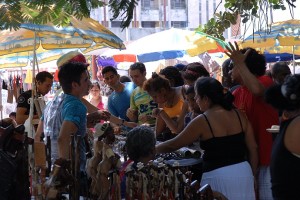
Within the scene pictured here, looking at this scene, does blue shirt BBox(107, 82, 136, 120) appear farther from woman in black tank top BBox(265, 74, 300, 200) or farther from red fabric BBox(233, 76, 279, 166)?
woman in black tank top BBox(265, 74, 300, 200)

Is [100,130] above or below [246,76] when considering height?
below

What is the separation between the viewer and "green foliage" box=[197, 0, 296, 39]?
4627mm

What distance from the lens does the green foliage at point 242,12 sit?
4.63 m

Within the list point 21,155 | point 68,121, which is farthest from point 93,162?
point 68,121

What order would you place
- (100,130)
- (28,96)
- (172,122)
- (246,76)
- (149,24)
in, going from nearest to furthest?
(100,130), (246,76), (172,122), (28,96), (149,24)

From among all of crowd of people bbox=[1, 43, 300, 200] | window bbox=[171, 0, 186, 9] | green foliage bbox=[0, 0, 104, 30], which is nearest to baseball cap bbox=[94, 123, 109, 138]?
crowd of people bbox=[1, 43, 300, 200]

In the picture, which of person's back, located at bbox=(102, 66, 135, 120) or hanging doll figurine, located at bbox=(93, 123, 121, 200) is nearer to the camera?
hanging doll figurine, located at bbox=(93, 123, 121, 200)

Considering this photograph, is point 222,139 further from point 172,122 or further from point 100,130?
point 172,122

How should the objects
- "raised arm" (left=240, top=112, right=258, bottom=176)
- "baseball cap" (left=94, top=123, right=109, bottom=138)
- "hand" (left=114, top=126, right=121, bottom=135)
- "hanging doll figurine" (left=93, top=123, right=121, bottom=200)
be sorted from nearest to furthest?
1. "hanging doll figurine" (left=93, top=123, right=121, bottom=200)
2. "baseball cap" (left=94, top=123, right=109, bottom=138)
3. "raised arm" (left=240, top=112, right=258, bottom=176)
4. "hand" (left=114, top=126, right=121, bottom=135)

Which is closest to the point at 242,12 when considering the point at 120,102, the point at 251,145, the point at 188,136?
the point at 251,145

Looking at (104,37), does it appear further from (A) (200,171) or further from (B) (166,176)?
(B) (166,176)

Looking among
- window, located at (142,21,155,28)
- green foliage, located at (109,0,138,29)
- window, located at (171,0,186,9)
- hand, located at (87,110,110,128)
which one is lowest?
hand, located at (87,110,110,128)

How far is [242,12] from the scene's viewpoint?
211 inches

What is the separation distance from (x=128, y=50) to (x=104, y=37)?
15.4ft
